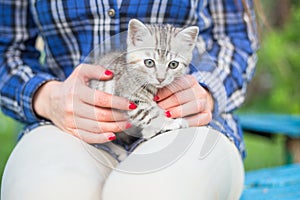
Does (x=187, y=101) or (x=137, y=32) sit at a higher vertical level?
(x=137, y=32)

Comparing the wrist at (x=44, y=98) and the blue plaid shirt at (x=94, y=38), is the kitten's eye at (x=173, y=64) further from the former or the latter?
the wrist at (x=44, y=98)

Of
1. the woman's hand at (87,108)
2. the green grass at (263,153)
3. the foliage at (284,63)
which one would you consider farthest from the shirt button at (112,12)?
the foliage at (284,63)

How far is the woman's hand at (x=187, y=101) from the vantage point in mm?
1133

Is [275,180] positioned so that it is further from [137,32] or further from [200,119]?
[137,32]

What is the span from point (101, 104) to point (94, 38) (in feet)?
0.83

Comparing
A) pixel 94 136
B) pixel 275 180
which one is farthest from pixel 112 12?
pixel 275 180

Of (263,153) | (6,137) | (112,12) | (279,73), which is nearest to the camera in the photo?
(112,12)

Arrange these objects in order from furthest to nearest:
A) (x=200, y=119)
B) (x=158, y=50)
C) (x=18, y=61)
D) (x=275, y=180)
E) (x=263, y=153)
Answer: (x=263, y=153), (x=275, y=180), (x=18, y=61), (x=200, y=119), (x=158, y=50)

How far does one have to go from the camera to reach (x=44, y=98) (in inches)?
53.5

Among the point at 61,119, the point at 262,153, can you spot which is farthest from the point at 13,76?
the point at 262,153

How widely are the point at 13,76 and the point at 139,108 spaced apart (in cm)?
45

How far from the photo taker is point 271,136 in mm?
3117

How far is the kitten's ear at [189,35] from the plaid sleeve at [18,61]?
0.41 meters

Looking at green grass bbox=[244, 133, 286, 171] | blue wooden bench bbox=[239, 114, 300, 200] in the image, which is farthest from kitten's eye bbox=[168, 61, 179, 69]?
green grass bbox=[244, 133, 286, 171]
